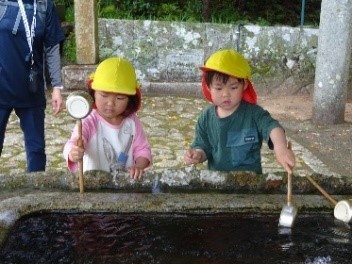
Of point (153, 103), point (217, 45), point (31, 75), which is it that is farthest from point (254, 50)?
point (31, 75)

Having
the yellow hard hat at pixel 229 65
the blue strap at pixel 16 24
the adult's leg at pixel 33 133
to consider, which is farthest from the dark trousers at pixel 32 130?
the yellow hard hat at pixel 229 65

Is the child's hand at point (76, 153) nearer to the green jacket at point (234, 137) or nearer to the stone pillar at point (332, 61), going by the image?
the green jacket at point (234, 137)

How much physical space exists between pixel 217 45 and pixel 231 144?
572 cm

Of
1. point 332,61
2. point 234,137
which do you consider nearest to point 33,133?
point 234,137

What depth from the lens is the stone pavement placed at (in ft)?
16.9

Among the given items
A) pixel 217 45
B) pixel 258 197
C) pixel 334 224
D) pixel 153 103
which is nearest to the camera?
pixel 334 224

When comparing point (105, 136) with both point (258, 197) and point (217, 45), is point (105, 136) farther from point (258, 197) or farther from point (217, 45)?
point (217, 45)

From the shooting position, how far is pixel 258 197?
2.53 m

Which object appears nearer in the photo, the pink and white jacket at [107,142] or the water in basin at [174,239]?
the water in basin at [174,239]

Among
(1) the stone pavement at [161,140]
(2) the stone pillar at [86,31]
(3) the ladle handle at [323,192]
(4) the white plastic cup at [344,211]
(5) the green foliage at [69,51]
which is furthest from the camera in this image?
(5) the green foliage at [69,51]

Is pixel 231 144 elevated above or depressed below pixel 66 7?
below

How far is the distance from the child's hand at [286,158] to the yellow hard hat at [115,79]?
80 centimetres

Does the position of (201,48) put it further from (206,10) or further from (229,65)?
(229,65)

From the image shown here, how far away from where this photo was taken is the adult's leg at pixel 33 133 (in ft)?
12.1
